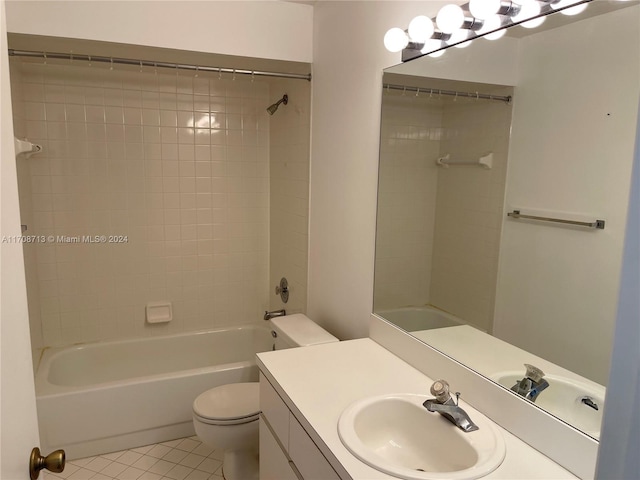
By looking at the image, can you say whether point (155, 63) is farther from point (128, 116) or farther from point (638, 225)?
point (638, 225)

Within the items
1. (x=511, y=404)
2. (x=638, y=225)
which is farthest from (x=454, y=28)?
(x=638, y=225)

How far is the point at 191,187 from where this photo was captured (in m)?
3.21

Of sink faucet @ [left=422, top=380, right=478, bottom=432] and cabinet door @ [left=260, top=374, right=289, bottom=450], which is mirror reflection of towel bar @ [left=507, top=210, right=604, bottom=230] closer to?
sink faucet @ [left=422, top=380, right=478, bottom=432]

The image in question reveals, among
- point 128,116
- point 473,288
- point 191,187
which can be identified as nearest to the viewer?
point 473,288

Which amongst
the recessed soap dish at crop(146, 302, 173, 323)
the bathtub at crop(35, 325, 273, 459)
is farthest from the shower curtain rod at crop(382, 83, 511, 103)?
the recessed soap dish at crop(146, 302, 173, 323)

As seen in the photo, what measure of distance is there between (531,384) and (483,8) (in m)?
1.08

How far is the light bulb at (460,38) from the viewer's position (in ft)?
4.82

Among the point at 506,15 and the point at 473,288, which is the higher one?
the point at 506,15

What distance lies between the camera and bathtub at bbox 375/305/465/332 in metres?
1.64

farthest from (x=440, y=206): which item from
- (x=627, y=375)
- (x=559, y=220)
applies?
(x=627, y=375)

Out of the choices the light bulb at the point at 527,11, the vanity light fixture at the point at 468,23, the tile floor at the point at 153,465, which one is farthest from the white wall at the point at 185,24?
the tile floor at the point at 153,465

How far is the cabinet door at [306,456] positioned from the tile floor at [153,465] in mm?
1156

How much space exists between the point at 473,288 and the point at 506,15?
2.76 feet

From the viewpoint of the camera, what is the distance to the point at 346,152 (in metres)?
2.21
